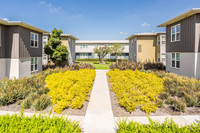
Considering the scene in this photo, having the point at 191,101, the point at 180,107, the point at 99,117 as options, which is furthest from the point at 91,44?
the point at 99,117

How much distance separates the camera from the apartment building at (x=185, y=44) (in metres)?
11.4

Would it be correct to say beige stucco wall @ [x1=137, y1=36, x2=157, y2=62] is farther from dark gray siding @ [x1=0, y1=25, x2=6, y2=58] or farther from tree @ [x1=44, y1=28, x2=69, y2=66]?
dark gray siding @ [x1=0, y1=25, x2=6, y2=58]

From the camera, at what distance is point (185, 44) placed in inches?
496

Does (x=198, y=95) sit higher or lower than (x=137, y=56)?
lower

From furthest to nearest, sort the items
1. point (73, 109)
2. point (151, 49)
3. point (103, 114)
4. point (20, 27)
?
1. point (151, 49)
2. point (20, 27)
3. point (73, 109)
4. point (103, 114)

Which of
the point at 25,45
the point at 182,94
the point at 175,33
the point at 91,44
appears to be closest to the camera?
the point at 182,94

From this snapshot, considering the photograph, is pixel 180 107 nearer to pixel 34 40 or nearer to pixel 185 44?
pixel 185 44

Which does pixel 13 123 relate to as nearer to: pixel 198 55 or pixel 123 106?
pixel 123 106

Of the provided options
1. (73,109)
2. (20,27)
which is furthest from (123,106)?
(20,27)

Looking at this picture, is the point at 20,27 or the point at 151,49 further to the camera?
the point at 151,49

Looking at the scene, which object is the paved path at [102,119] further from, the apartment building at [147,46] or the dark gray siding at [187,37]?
the apartment building at [147,46]

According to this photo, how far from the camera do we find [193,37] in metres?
11.5

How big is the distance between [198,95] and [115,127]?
5571 mm

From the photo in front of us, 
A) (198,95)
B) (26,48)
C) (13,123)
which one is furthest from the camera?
(26,48)
